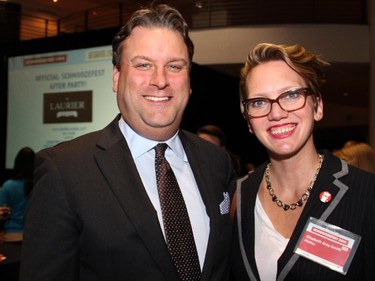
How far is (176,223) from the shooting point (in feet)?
5.20

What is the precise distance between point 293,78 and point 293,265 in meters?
0.73

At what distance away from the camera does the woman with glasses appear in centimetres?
155

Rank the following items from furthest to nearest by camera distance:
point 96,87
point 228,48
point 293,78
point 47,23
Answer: point 228,48 < point 47,23 < point 96,87 < point 293,78

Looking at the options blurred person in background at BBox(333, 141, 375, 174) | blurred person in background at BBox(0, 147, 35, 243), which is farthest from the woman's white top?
blurred person in background at BBox(0, 147, 35, 243)

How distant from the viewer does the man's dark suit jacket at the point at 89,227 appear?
55.8 inches

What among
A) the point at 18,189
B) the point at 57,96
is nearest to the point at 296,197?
the point at 57,96

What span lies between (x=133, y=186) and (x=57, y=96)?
229 centimetres

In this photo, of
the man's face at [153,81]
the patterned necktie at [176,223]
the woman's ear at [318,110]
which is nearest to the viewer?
the patterned necktie at [176,223]

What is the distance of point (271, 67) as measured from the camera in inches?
67.4

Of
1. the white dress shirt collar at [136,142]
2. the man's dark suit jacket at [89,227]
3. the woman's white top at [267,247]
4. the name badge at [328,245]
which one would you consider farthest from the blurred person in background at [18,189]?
the name badge at [328,245]

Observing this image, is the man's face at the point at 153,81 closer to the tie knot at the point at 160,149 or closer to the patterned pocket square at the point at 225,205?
the tie knot at the point at 160,149

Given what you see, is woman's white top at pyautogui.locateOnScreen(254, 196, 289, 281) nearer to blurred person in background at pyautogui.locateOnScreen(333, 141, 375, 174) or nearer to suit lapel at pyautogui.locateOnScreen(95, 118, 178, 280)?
suit lapel at pyautogui.locateOnScreen(95, 118, 178, 280)

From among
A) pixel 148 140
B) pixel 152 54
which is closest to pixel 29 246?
pixel 148 140

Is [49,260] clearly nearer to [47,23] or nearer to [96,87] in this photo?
[96,87]
